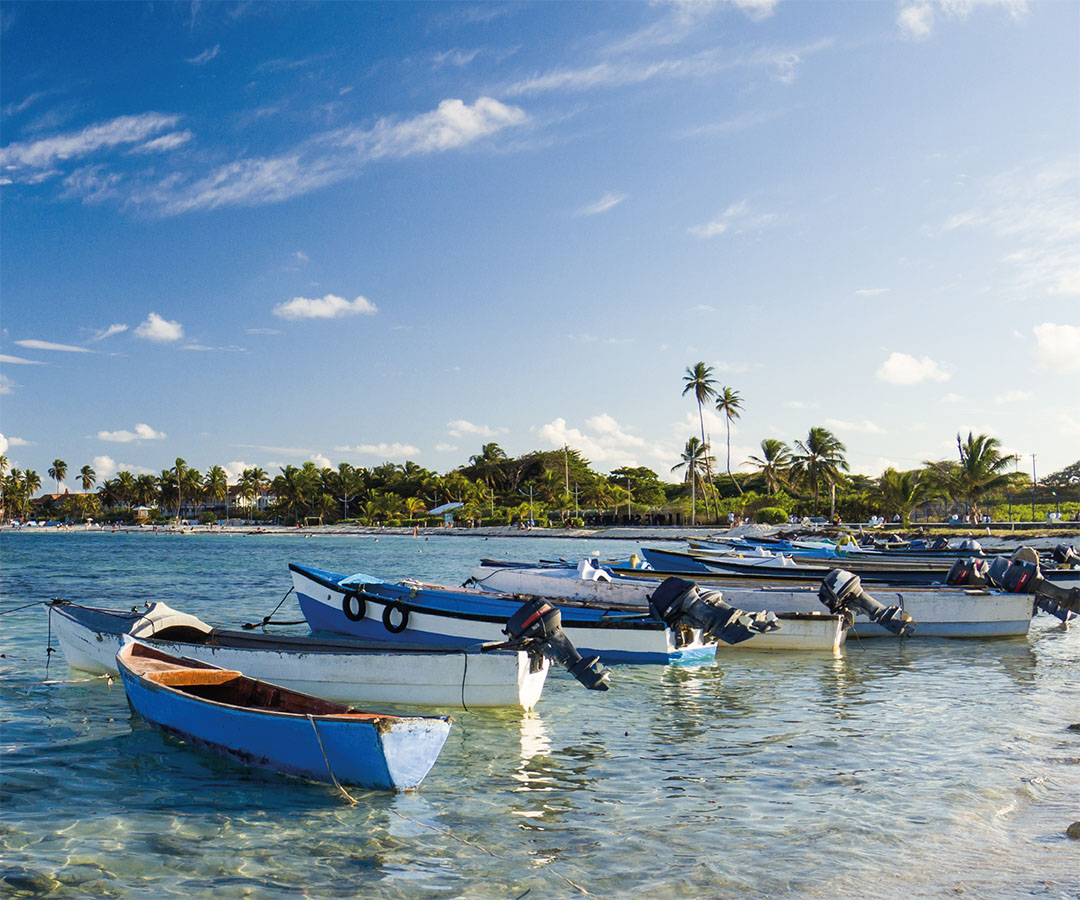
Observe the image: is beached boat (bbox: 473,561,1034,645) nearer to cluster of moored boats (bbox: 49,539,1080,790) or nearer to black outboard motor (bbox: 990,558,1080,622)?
cluster of moored boats (bbox: 49,539,1080,790)

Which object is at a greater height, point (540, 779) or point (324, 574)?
point (324, 574)

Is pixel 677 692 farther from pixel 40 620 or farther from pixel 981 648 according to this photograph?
pixel 40 620

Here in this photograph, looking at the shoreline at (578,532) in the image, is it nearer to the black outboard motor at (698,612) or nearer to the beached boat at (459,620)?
the beached boat at (459,620)

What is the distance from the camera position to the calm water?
19.9ft

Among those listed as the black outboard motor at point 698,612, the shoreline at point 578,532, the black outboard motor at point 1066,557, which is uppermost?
the black outboard motor at point 698,612

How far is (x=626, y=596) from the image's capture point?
17.7 m

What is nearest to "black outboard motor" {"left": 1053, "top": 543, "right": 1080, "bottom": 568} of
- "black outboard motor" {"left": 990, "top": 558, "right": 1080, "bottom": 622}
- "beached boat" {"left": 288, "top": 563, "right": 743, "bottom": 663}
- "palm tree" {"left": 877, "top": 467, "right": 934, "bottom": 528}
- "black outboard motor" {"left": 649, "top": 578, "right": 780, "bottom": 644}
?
"black outboard motor" {"left": 990, "top": 558, "right": 1080, "bottom": 622}

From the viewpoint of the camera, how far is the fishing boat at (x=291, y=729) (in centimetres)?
746

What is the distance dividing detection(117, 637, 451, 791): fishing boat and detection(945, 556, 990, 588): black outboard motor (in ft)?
53.2

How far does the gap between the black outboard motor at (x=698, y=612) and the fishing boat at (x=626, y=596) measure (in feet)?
6.38

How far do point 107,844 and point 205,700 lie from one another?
1.79 metres

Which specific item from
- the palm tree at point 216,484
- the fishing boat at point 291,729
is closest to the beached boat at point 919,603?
the fishing boat at point 291,729

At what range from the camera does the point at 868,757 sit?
8953mm

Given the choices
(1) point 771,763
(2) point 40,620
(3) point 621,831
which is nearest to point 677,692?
(1) point 771,763
